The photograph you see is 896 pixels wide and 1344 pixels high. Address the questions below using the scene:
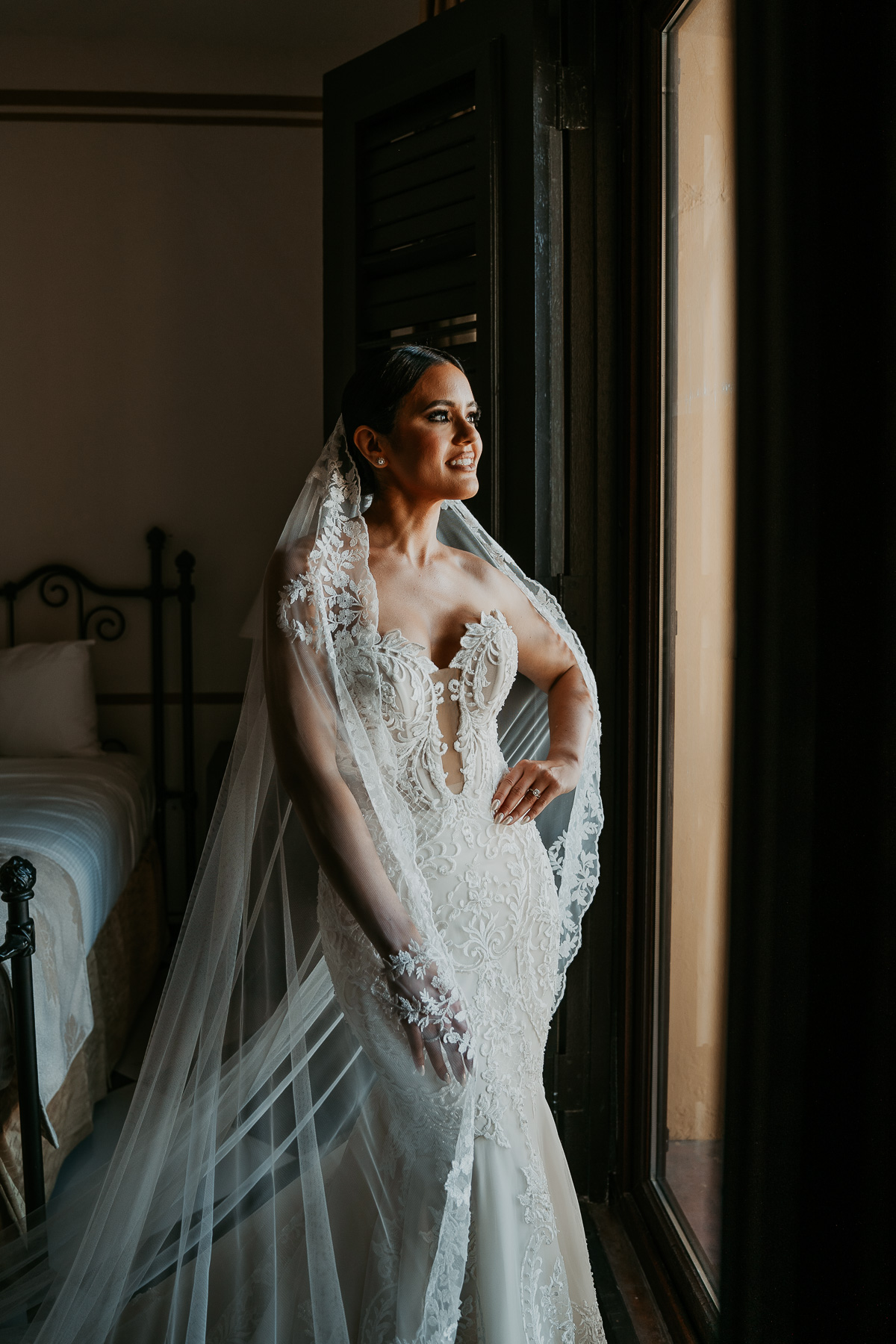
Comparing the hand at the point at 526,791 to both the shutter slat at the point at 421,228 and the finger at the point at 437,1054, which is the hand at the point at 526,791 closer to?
the finger at the point at 437,1054

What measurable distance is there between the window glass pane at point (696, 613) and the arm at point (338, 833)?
49 cm

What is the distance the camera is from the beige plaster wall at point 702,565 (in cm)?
160

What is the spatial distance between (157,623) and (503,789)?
8.87ft

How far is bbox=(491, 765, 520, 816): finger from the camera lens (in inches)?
62.2

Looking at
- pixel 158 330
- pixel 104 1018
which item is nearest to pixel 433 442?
pixel 104 1018

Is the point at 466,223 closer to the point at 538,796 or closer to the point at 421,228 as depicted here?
the point at 421,228

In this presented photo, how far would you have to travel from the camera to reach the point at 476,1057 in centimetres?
144

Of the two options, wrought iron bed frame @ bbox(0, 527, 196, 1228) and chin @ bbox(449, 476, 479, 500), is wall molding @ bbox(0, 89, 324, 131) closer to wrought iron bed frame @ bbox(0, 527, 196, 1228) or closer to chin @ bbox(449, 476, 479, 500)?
wrought iron bed frame @ bbox(0, 527, 196, 1228)

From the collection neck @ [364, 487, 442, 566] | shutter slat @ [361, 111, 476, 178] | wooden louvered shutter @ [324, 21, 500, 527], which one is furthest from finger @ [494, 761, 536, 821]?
shutter slat @ [361, 111, 476, 178]

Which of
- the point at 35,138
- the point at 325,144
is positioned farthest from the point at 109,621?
the point at 325,144

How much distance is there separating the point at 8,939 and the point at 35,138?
11.2 ft

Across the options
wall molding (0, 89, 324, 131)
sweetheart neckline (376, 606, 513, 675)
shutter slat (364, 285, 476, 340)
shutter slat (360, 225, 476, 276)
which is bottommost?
sweetheart neckline (376, 606, 513, 675)

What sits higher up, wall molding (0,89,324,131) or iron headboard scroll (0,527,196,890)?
wall molding (0,89,324,131)

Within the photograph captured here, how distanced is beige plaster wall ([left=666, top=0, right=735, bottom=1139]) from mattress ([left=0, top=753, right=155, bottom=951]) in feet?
5.04
